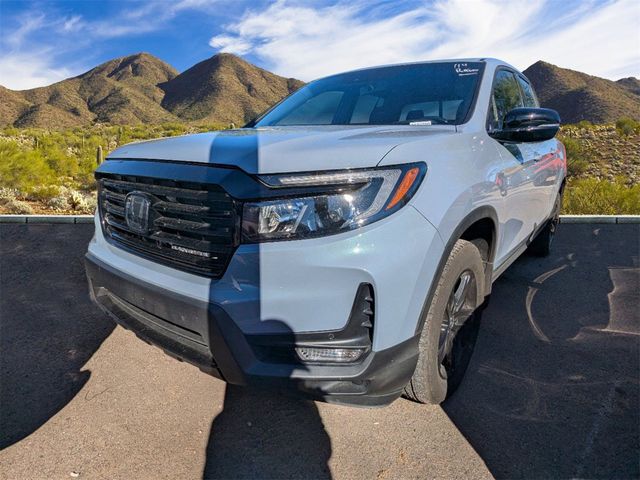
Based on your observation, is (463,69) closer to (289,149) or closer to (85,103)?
(289,149)

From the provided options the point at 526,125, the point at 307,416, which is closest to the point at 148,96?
the point at 526,125

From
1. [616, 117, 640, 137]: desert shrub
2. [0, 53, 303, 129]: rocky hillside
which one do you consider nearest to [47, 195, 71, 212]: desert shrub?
[616, 117, 640, 137]: desert shrub

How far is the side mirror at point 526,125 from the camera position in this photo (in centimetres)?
251

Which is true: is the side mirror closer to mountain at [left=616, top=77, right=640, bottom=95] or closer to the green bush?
the green bush

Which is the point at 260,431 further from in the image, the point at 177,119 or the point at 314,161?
A: the point at 177,119

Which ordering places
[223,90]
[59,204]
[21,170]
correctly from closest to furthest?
[59,204], [21,170], [223,90]

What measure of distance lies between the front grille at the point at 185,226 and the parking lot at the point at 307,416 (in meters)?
0.60

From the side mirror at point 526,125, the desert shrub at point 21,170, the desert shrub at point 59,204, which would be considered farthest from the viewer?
the desert shrub at point 21,170

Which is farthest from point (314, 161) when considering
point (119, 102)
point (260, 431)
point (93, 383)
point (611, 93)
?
point (119, 102)

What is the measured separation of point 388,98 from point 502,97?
2.66 ft

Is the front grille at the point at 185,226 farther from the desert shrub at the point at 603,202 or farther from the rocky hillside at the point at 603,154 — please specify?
the rocky hillside at the point at 603,154

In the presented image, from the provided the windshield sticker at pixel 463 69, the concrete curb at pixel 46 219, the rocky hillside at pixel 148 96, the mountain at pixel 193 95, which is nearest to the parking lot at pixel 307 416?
the windshield sticker at pixel 463 69

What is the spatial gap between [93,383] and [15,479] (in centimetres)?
68

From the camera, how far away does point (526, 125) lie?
253cm
